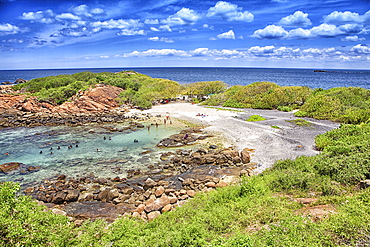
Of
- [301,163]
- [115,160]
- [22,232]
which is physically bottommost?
[115,160]

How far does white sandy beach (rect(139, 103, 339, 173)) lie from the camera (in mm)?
23547

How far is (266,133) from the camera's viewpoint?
31.1m

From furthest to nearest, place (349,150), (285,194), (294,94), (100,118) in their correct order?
(294,94), (100,118), (349,150), (285,194)

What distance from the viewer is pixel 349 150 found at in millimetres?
16781

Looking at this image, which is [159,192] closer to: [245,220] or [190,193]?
[190,193]

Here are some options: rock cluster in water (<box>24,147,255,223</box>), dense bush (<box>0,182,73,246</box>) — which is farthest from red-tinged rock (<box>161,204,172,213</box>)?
dense bush (<box>0,182,73,246</box>)

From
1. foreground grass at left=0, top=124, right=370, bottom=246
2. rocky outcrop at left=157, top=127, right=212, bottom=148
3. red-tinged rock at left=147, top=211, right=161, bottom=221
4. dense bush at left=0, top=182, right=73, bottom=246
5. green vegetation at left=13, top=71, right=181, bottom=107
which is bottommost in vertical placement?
red-tinged rock at left=147, top=211, right=161, bottom=221

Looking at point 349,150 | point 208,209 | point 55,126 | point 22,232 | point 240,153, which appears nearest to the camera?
point 22,232

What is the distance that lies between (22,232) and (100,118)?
4076 centimetres

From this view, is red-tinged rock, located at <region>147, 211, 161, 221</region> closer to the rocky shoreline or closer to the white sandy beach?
the rocky shoreline

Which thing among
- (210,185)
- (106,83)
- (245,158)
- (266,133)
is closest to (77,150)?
(210,185)

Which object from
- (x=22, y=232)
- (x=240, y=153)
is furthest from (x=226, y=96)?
(x=22, y=232)

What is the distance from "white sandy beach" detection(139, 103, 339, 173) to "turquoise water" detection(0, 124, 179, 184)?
8.50 m

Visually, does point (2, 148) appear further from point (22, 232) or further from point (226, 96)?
point (226, 96)
